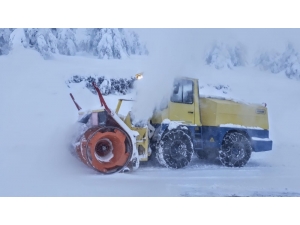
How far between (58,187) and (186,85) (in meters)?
1.64

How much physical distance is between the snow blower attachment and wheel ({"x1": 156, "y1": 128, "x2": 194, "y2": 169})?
279mm

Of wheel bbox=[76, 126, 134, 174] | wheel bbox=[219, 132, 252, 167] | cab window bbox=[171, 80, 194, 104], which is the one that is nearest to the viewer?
wheel bbox=[76, 126, 134, 174]

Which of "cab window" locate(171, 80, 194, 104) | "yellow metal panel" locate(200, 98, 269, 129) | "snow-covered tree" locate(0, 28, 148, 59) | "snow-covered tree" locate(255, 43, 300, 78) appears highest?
"snow-covered tree" locate(0, 28, 148, 59)

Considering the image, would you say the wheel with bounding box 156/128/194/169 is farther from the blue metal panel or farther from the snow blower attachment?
the snow blower attachment

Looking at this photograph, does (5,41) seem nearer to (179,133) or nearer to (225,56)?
(179,133)

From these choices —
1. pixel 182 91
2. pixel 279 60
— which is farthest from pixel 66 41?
pixel 279 60

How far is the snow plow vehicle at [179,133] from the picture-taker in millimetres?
4297

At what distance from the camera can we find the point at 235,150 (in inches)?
177

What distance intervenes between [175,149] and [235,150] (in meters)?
0.64

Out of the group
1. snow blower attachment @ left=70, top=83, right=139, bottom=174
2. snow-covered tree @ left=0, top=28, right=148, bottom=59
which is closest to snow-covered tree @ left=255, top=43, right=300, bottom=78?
snow-covered tree @ left=0, top=28, right=148, bottom=59

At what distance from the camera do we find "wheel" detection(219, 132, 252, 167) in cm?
447

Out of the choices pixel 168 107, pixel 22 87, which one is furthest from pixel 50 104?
pixel 168 107

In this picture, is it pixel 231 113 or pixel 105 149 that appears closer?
pixel 105 149

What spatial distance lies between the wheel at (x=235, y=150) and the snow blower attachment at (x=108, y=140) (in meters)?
0.93
